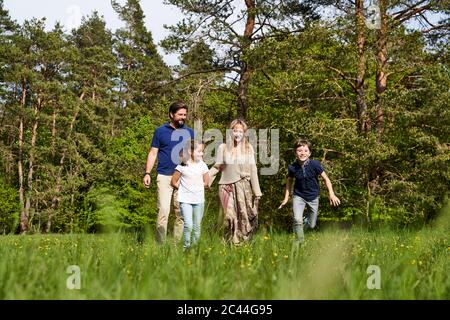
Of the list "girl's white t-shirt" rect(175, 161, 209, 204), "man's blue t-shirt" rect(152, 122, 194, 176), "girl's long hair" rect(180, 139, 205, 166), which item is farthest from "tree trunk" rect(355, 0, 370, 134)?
"girl's white t-shirt" rect(175, 161, 209, 204)

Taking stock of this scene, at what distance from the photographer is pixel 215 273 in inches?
121

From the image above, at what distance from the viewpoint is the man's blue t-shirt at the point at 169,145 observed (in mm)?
7043

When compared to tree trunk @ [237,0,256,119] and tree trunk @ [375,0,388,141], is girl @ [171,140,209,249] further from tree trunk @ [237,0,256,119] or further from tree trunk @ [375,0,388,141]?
tree trunk @ [237,0,256,119]

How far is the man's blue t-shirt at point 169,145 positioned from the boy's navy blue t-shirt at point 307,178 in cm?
166

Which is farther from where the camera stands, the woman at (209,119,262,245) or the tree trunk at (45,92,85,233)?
the tree trunk at (45,92,85,233)

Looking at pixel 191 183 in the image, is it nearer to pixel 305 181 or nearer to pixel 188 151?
pixel 188 151

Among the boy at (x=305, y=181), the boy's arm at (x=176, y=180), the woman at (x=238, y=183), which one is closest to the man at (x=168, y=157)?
the boy's arm at (x=176, y=180)

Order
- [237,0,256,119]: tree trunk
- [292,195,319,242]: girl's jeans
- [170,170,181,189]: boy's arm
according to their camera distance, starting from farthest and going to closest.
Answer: [237,0,256,119]: tree trunk
[292,195,319,242]: girl's jeans
[170,170,181,189]: boy's arm

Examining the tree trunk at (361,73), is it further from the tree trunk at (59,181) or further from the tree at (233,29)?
the tree trunk at (59,181)

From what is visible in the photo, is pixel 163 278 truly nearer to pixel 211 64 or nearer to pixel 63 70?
pixel 211 64

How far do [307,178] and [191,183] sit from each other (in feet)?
6.67

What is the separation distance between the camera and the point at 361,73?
58.3ft
